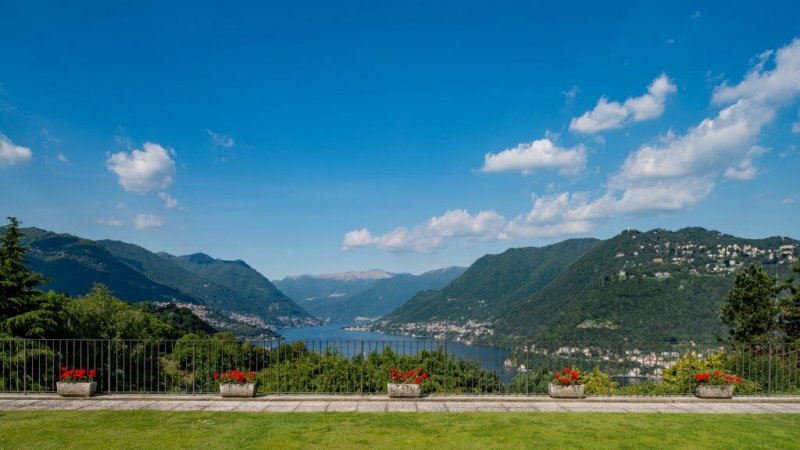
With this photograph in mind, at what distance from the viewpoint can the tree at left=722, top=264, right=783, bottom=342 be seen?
33438 mm

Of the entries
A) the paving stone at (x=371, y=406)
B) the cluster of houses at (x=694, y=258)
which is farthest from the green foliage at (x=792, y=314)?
the cluster of houses at (x=694, y=258)

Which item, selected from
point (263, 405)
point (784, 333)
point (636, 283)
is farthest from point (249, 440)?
point (636, 283)

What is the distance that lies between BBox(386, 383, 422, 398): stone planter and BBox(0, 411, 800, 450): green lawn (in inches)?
70.7

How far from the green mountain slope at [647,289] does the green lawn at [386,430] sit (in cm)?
6881

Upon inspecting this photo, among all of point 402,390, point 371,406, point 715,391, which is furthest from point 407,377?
point 715,391

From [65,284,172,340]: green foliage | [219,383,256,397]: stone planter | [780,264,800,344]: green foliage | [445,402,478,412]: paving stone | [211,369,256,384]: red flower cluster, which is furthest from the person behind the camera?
[780,264,800,344]: green foliage

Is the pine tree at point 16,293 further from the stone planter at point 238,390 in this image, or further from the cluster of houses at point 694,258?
the cluster of houses at point 694,258

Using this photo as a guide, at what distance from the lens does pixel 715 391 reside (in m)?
13.2

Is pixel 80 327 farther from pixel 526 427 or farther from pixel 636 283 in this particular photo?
pixel 636 283

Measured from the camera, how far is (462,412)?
11523mm

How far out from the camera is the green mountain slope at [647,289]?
9711 centimetres

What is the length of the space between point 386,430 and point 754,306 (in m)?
34.6

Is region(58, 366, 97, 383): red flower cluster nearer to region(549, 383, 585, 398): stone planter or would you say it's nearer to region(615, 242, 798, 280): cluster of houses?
region(549, 383, 585, 398): stone planter

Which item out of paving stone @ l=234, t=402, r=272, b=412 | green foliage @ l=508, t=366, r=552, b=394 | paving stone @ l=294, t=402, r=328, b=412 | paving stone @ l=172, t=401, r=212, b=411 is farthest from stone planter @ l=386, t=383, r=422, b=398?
paving stone @ l=172, t=401, r=212, b=411
